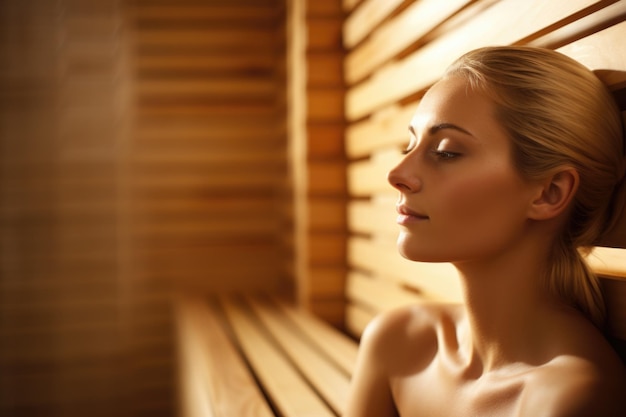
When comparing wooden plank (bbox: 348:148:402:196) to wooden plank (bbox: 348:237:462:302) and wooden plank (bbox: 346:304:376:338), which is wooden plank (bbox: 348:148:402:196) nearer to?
wooden plank (bbox: 348:237:462:302)

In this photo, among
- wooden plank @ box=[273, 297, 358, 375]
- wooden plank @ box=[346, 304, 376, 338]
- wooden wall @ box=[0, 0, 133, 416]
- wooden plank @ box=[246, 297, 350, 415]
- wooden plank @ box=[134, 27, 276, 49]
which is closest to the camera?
wooden plank @ box=[246, 297, 350, 415]

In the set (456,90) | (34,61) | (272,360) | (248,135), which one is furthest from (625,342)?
(34,61)

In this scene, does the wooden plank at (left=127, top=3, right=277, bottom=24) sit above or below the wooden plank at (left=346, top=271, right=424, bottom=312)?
above

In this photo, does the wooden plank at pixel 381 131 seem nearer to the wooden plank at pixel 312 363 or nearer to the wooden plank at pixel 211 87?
the wooden plank at pixel 312 363

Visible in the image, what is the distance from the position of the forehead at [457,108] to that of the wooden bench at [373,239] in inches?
10.8

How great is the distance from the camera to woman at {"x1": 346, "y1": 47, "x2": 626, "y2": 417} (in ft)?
4.09

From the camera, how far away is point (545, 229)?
4.29 feet

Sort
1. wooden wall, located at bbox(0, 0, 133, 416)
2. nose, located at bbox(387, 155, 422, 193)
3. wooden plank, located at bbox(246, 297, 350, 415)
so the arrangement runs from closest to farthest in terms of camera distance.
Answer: nose, located at bbox(387, 155, 422, 193)
wooden plank, located at bbox(246, 297, 350, 415)
wooden wall, located at bbox(0, 0, 133, 416)

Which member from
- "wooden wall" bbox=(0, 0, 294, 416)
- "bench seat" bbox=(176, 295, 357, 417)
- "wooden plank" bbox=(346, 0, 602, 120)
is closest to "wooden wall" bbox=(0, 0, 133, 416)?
"wooden wall" bbox=(0, 0, 294, 416)

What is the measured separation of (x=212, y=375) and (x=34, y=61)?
2.88 metres

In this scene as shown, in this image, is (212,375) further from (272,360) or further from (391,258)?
(391,258)

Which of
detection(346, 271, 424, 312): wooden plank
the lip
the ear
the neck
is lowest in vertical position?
detection(346, 271, 424, 312): wooden plank

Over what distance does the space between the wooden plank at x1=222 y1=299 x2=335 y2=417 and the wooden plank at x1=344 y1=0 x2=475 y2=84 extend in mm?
1280

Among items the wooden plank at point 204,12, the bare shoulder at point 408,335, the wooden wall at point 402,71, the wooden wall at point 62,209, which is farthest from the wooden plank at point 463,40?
the wooden wall at point 62,209
